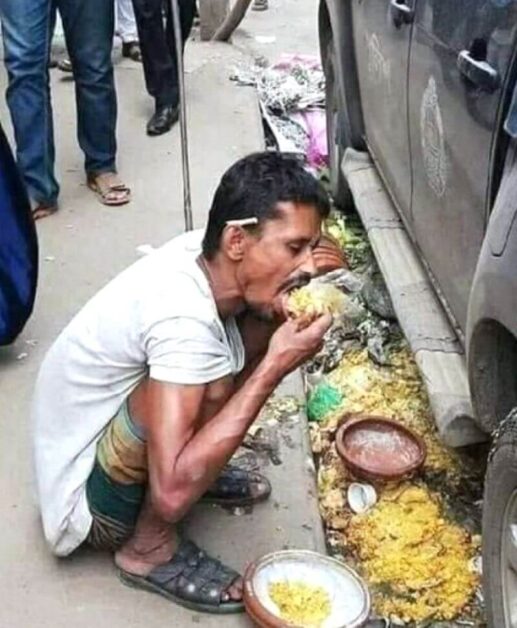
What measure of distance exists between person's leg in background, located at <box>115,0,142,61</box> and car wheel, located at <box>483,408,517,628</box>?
543cm

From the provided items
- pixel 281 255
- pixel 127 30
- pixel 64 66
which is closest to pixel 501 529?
pixel 281 255

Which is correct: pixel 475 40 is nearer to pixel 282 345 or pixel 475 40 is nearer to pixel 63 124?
pixel 282 345

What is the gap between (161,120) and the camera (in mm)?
6098

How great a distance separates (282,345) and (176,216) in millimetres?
2779

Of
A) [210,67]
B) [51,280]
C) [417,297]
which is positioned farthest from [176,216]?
[210,67]

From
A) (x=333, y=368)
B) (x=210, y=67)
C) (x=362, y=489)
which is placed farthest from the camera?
(x=210, y=67)

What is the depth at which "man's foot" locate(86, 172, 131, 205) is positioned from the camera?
5.18 metres

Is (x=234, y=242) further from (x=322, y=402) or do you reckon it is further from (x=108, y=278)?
(x=108, y=278)

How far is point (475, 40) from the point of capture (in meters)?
2.63

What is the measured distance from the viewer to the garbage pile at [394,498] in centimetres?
286

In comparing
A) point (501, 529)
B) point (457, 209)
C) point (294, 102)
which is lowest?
point (294, 102)

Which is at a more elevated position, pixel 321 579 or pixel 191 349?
pixel 191 349

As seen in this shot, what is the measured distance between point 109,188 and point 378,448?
2.38 meters

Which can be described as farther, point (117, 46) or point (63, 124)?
point (117, 46)
